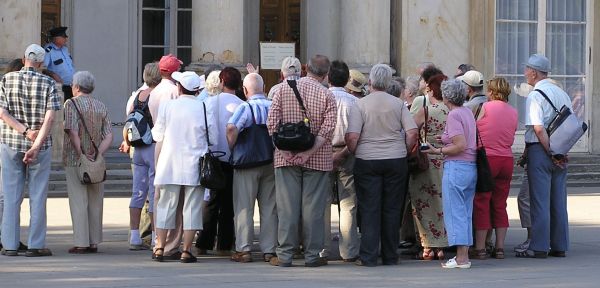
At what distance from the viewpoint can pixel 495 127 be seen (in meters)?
12.8

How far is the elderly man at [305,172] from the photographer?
468 inches

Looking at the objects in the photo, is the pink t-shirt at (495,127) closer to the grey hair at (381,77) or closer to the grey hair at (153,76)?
the grey hair at (381,77)

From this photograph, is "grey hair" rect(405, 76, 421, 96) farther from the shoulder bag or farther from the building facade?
the building facade

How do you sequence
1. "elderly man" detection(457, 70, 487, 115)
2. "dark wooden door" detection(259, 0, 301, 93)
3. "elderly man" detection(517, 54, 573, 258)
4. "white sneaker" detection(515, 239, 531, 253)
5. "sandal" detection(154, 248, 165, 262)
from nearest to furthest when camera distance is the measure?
"sandal" detection(154, 248, 165, 262) < "elderly man" detection(517, 54, 573, 258) < "elderly man" detection(457, 70, 487, 115) < "white sneaker" detection(515, 239, 531, 253) < "dark wooden door" detection(259, 0, 301, 93)

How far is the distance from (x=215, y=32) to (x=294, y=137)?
8.06 meters

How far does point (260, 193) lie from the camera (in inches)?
488

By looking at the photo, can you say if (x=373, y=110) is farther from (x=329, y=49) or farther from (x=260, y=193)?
(x=329, y=49)

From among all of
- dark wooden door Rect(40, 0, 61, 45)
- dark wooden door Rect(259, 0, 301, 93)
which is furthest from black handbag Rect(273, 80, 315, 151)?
dark wooden door Rect(259, 0, 301, 93)

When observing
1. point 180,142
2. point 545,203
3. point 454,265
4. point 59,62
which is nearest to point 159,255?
point 180,142

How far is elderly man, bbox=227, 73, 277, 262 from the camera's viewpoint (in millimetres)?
12156

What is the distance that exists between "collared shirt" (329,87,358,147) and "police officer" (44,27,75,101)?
265 inches

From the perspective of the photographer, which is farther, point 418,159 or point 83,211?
point 83,211

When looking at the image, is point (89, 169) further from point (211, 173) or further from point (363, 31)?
point (363, 31)

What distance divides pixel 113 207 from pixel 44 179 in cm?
433
